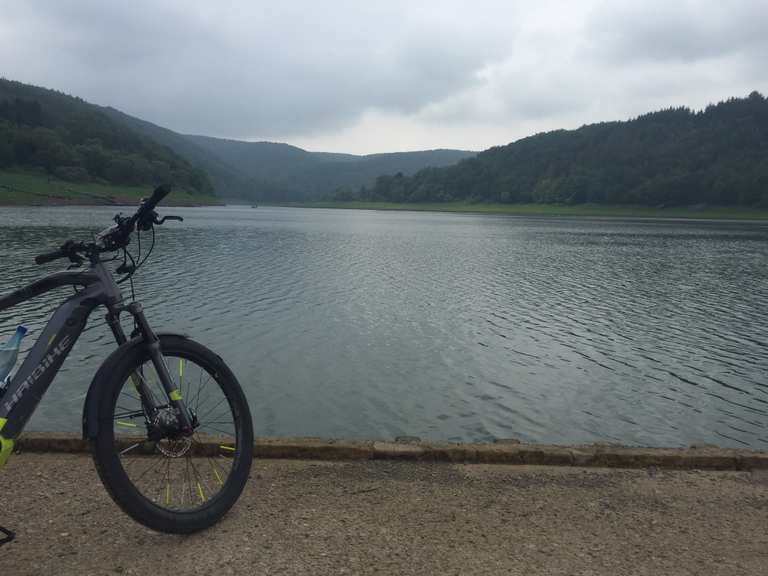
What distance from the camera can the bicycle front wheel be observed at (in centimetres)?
381

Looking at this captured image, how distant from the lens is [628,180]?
558 feet

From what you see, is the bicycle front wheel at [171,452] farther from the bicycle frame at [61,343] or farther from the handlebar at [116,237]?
the handlebar at [116,237]

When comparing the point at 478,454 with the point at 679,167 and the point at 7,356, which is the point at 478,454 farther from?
the point at 679,167

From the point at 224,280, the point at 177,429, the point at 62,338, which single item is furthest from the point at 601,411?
the point at 224,280

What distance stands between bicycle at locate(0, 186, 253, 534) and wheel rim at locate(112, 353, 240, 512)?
13 millimetres

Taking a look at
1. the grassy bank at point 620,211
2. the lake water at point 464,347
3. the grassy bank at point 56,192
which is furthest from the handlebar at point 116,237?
the grassy bank at point 620,211

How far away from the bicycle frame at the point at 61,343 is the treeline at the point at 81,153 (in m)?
159

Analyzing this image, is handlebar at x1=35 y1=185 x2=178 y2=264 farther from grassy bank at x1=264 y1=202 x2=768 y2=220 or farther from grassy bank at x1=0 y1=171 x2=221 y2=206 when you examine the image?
grassy bank at x1=264 y1=202 x2=768 y2=220

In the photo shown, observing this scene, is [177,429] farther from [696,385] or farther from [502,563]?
[696,385]

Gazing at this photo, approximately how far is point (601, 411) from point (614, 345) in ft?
19.9

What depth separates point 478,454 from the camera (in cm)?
565

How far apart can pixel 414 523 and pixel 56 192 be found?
5445 inches

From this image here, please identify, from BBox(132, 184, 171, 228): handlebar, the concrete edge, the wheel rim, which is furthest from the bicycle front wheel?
BBox(132, 184, 171, 228): handlebar

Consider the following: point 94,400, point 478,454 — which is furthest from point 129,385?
point 478,454
